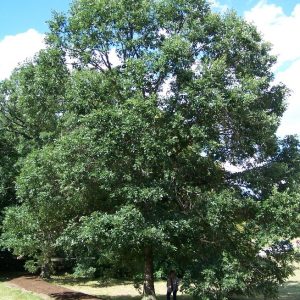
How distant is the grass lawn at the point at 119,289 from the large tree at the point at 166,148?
14.6 feet

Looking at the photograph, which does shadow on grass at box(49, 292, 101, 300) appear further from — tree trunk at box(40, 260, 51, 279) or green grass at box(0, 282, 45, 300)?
tree trunk at box(40, 260, 51, 279)

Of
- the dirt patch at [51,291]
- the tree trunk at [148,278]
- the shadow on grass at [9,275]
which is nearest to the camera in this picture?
the tree trunk at [148,278]

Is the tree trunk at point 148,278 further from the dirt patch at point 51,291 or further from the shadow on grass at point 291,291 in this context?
the shadow on grass at point 291,291

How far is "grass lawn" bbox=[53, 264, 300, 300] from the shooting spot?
18.9 meters

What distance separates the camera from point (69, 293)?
18328mm

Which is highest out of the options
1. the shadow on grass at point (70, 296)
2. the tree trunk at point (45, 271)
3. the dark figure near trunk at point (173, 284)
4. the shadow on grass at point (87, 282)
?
the tree trunk at point (45, 271)

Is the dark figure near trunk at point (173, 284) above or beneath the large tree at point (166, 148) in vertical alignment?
beneath

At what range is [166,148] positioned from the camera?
12.7 m

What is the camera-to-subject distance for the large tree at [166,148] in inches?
494

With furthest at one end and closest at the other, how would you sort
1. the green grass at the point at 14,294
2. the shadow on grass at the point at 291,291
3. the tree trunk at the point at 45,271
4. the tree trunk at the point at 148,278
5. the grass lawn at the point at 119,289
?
the tree trunk at the point at 45,271
the grass lawn at the point at 119,289
the shadow on grass at the point at 291,291
the green grass at the point at 14,294
the tree trunk at the point at 148,278

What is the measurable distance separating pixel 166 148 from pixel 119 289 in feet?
37.4

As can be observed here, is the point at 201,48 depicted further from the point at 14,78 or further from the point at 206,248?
the point at 14,78

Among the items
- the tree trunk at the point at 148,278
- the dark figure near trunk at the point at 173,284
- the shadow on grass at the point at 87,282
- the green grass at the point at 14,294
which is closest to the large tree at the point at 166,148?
the tree trunk at the point at 148,278

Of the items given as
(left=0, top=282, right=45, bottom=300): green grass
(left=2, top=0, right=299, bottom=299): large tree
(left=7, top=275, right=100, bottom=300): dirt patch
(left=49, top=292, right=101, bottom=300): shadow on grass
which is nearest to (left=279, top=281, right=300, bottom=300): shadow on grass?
(left=2, top=0, right=299, bottom=299): large tree
